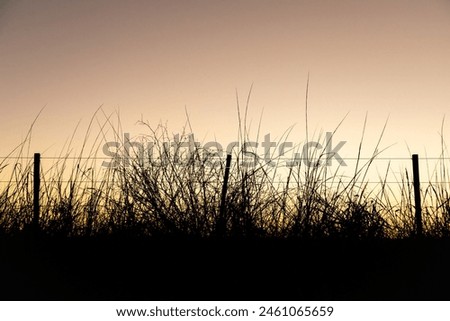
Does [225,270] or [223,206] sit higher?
[223,206]

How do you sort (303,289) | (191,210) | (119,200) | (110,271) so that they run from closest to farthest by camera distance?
(303,289) < (110,271) < (191,210) < (119,200)

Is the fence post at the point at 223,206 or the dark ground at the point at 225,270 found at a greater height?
the fence post at the point at 223,206

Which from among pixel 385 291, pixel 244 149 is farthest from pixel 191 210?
pixel 385 291

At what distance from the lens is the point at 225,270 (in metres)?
2.62

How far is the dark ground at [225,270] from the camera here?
2463 millimetres

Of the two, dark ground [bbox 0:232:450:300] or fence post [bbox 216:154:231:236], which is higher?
fence post [bbox 216:154:231:236]

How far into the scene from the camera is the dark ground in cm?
246

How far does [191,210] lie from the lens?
10.6 ft

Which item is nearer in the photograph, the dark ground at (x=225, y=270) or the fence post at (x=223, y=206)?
the dark ground at (x=225, y=270)

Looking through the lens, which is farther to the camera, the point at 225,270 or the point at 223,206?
the point at 223,206

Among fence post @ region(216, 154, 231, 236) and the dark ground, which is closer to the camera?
the dark ground
